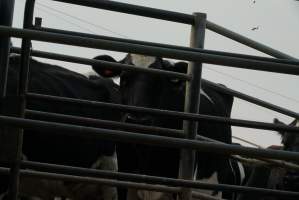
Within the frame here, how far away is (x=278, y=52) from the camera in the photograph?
370 cm

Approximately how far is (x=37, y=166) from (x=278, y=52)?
154 cm

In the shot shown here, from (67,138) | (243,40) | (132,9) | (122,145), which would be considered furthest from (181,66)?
(122,145)

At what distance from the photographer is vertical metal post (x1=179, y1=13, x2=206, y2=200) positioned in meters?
3.49

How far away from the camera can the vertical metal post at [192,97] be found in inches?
137

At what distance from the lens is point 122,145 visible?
7.66 m

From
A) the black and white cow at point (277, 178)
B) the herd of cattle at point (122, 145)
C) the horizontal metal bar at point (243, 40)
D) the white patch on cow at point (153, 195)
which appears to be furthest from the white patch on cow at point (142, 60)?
Result: the horizontal metal bar at point (243, 40)

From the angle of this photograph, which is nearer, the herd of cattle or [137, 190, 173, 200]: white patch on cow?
[137, 190, 173, 200]: white patch on cow

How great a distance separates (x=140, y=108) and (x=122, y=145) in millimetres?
A: 4432

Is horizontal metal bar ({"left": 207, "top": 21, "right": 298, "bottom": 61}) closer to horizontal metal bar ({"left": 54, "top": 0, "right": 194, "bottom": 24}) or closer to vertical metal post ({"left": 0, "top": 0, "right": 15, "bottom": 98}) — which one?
horizontal metal bar ({"left": 54, "top": 0, "right": 194, "bottom": 24})

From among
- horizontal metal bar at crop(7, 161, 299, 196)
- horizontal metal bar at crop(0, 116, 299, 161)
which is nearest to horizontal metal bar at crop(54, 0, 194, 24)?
horizontal metal bar at crop(7, 161, 299, 196)

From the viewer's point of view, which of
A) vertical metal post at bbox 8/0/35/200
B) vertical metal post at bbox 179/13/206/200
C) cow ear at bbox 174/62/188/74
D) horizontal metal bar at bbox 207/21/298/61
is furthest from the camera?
cow ear at bbox 174/62/188/74

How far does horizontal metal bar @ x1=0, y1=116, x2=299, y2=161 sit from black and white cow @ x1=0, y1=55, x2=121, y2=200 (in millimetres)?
4050

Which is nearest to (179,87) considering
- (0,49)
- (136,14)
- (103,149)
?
Answer: (103,149)

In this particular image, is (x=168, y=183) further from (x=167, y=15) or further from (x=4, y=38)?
(x=4, y=38)
